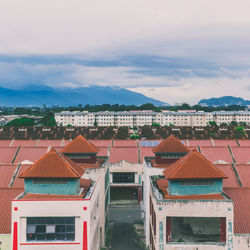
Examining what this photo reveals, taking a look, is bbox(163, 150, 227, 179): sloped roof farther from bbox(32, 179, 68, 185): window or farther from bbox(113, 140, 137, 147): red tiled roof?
bbox(113, 140, 137, 147): red tiled roof

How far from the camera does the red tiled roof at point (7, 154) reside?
59.6 m

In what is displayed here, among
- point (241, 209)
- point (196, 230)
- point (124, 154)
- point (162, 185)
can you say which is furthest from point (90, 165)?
point (124, 154)

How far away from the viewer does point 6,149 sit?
62.3 meters

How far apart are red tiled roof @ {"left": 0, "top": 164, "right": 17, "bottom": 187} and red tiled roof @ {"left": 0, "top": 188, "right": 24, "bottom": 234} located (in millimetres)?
9461

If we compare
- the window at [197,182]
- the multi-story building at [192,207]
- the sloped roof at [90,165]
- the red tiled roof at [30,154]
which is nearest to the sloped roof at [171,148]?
the sloped roof at [90,165]

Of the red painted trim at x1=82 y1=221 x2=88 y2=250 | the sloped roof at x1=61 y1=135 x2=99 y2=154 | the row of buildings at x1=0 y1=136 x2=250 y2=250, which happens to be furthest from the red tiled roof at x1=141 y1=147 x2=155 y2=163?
the red painted trim at x1=82 y1=221 x2=88 y2=250

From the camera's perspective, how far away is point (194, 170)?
94.5 feet

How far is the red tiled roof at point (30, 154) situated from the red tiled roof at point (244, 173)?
3460cm

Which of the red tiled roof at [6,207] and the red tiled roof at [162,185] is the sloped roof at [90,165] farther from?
the red tiled roof at [162,185]

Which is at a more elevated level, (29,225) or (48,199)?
(48,199)

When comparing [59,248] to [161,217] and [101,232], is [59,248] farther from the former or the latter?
[101,232]

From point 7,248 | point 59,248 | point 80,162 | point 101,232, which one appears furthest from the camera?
point 80,162

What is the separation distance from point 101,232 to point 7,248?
11.4 m

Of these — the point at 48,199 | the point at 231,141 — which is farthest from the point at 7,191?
the point at 231,141
